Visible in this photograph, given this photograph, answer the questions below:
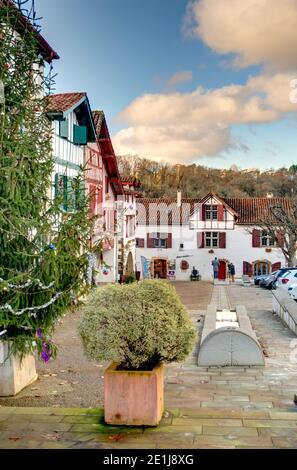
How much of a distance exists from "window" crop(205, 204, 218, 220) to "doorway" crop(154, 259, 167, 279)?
17.8 ft

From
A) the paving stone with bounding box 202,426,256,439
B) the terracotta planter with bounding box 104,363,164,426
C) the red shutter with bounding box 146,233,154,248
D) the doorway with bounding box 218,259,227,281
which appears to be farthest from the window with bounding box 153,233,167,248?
the paving stone with bounding box 202,426,256,439

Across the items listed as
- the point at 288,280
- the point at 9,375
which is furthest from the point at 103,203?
the point at 9,375

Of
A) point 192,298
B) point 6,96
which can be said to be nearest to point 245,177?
point 192,298

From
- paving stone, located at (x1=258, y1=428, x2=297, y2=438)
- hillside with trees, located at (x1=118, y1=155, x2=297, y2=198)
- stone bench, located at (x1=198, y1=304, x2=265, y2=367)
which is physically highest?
hillside with trees, located at (x1=118, y1=155, x2=297, y2=198)

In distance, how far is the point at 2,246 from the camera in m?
7.40

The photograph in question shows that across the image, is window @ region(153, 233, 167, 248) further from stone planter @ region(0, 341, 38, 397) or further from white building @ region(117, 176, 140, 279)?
stone planter @ region(0, 341, 38, 397)

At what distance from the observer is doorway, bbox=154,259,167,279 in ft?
174

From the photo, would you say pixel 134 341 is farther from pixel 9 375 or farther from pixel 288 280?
pixel 288 280

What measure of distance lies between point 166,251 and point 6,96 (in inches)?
1797

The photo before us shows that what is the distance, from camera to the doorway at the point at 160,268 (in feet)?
174

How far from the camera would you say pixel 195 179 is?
74.5 m

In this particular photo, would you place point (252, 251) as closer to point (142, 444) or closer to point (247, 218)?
point (247, 218)

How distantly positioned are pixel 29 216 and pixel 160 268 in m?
45.8

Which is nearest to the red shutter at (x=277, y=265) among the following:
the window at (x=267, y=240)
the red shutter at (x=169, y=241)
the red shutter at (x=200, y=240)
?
the window at (x=267, y=240)
